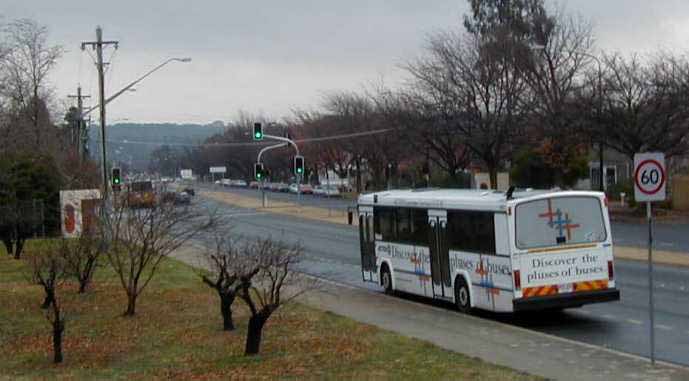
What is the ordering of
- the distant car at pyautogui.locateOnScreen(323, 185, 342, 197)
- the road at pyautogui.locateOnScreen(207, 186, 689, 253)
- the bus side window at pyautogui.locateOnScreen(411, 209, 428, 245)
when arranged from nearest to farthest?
1. the bus side window at pyautogui.locateOnScreen(411, 209, 428, 245)
2. the road at pyautogui.locateOnScreen(207, 186, 689, 253)
3. the distant car at pyautogui.locateOnScreen(323, 185, 342, 197)

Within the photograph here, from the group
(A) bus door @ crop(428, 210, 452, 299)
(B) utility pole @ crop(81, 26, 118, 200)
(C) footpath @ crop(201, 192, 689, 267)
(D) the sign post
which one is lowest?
(C) footpath @ crop(201, 192, 689, 267)

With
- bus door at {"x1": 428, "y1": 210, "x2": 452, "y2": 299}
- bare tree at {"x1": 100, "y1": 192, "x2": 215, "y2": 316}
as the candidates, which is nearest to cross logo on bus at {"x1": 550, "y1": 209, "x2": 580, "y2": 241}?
bus door at {"x1": 428, "y1": 210, "x2": 452, "y2": 299}

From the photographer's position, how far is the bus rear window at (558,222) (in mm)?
A: 18219

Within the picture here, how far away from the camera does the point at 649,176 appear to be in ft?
42.4

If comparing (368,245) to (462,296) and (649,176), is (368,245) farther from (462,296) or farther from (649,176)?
(649,176)

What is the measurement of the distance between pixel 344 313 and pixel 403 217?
3.45 meters

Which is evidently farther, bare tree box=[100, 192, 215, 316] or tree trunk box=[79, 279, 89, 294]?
tree trunk box=[79, 279, 89, 294]

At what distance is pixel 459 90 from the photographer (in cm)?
5897

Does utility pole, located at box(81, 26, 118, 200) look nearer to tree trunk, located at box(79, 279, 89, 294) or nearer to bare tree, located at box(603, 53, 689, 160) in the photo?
tree trunk, located at box(79, 279, 89, 294)

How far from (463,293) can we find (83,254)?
29.9ft

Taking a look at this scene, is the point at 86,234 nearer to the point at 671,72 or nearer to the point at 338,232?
the point at 338,232

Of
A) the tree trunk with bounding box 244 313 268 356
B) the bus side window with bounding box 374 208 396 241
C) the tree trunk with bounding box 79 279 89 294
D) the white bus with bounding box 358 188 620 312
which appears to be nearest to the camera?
the tree trunk with bounding box 244 313 268 356

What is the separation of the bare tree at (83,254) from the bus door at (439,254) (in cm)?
724

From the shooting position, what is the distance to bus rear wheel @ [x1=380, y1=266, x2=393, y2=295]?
944 inches
